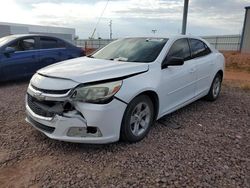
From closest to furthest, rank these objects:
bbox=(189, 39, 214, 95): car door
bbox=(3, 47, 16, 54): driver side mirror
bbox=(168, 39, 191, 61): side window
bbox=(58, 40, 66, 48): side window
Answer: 1. bbox=(168, 39, 191, 61): side window
2. bbox=(189, 39, 214, 95): car door
3. bbox=(3, 47, 16, 54): driver side mirror
4. bbox=(58, 40, 66, 48): side window

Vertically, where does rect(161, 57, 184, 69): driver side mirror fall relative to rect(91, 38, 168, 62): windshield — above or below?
below

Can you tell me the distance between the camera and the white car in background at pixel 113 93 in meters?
3.08

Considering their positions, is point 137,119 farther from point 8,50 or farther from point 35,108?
point 8,50

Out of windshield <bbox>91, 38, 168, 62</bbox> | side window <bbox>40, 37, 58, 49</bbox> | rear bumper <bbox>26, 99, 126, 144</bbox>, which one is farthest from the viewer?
side window <bbox>40, 37, 58, 49</bbox>

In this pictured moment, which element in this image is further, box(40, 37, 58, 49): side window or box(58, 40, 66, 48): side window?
box(58, 40, 66, 48): side window

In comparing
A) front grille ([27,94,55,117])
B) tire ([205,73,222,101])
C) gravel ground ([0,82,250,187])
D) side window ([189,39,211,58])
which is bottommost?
gravel ground ([0,82,250,187])

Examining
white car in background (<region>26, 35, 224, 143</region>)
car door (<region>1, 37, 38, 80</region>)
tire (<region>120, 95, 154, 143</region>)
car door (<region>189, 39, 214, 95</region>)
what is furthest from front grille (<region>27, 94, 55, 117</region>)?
car door (<region>1, 37, 38, 80</region>)

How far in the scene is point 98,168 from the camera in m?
2.94

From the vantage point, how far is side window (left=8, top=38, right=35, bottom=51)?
24.2 feet

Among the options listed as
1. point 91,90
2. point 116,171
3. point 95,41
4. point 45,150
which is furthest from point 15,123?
point 95,41

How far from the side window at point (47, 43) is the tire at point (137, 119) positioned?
5.45 metres

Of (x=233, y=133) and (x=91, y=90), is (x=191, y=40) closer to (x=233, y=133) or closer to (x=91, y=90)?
(x=233, y=133)

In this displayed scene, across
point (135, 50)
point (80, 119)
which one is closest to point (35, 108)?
point (80, 119)

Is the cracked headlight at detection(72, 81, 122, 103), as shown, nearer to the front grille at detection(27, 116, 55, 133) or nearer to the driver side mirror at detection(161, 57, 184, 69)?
the front grille at detection(27, 116, 55, 133)
